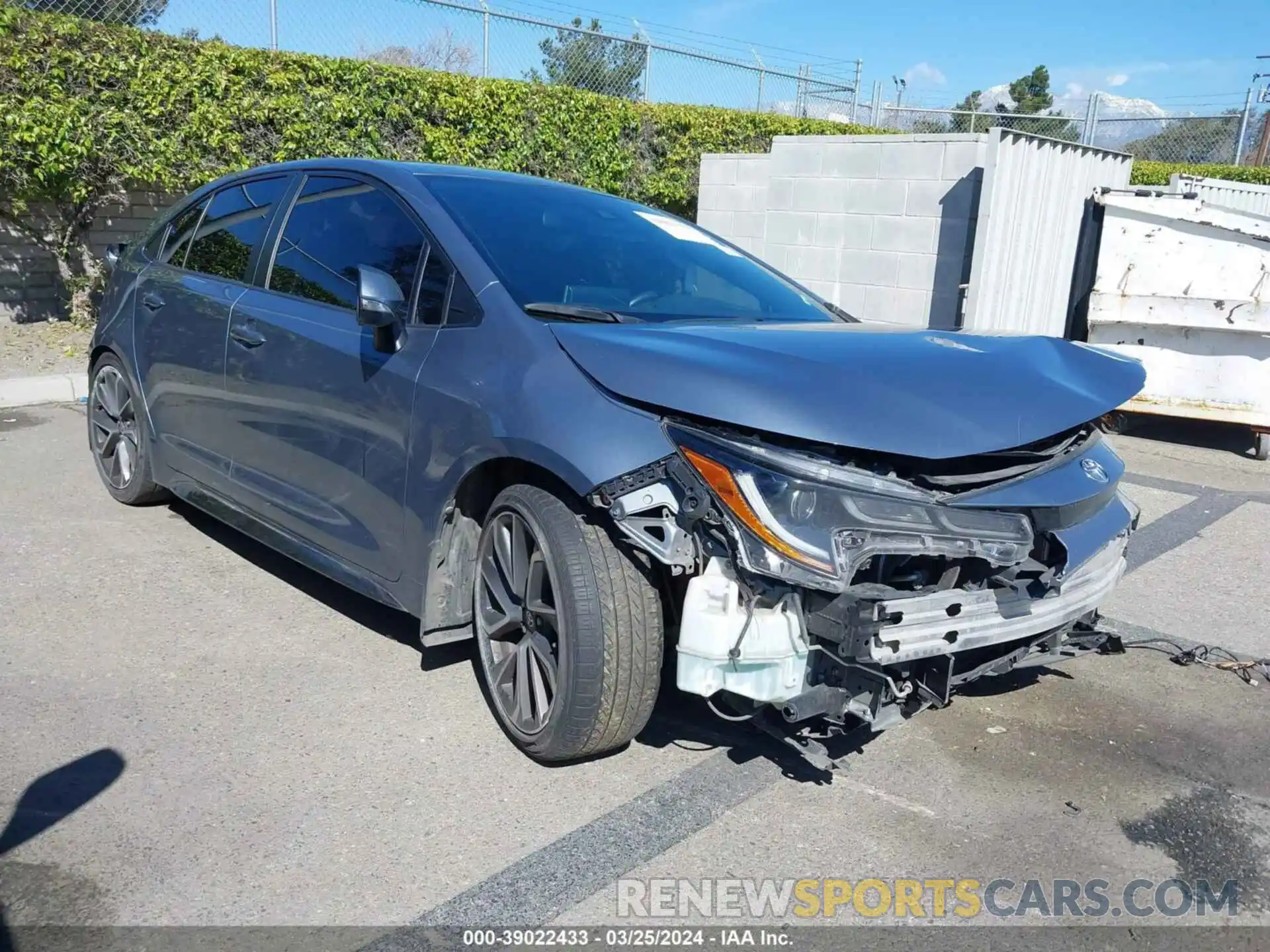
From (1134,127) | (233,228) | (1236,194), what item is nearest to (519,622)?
(233,228)

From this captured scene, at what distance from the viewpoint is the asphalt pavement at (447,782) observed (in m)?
2.63

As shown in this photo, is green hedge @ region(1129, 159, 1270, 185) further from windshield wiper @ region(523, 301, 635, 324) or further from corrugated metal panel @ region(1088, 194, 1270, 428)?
windshield wiper @ region(523, 301, 635, 324)

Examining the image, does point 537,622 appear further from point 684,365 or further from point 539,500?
point 684,365

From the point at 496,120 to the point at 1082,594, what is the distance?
956 centimetres

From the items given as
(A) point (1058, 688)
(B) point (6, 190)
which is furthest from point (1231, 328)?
(B) point (6, 190)

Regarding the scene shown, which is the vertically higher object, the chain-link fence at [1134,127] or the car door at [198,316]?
the chain-link fence at [1134,127]

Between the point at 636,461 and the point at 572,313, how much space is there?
0.67 m

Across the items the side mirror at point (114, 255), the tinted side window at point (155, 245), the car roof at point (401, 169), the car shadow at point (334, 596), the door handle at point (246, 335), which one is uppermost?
the car roof at point (401, 169)

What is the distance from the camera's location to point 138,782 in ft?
9.90

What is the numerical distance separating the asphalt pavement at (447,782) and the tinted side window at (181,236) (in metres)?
1.48

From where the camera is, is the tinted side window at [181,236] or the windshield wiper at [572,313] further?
the tinted side window at [181,236]

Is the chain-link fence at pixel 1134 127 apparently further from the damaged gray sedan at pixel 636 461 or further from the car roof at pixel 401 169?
the damaged gray sedan at pixel 636 461

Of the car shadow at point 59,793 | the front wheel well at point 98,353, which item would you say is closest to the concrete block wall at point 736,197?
the front wheel well at point 98,353

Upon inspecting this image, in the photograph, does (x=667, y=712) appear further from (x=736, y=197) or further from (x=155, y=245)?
(x=736, y=197)
